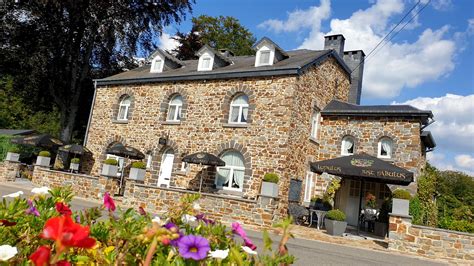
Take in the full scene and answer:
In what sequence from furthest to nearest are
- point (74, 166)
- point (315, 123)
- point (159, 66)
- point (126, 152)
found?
point (159, 66) < point (74, 166) < point (315, 123) < point (126, 152)

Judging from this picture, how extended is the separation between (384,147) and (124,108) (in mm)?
13245

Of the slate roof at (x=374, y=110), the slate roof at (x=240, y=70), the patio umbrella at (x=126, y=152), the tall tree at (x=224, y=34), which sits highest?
the tall tree at (x=224, y=34)

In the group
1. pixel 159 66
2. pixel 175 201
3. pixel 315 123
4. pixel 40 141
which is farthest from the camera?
pixel 159 66

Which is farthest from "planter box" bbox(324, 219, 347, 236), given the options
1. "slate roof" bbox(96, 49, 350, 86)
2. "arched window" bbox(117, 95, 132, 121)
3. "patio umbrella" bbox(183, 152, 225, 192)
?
"arched window" bbox(117, 95, 132, 121)

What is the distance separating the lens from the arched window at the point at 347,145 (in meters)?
16.4

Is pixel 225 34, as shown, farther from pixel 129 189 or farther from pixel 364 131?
pixel 129 189

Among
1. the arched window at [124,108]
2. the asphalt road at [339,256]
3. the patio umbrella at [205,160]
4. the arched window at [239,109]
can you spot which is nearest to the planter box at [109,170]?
the patio umbrella at [205,160]

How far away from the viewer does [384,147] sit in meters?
15.5

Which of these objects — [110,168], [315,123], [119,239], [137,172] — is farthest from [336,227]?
[119,239]

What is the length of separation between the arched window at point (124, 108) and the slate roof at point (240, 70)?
92 centimetres

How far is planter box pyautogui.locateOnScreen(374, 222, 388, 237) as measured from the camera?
13.6 metres

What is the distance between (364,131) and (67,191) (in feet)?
49.5

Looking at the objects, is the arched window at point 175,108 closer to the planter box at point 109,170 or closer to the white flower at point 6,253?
the planter box at point 109,170

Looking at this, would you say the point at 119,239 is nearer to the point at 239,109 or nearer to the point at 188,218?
the point at 188,218
